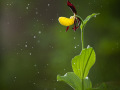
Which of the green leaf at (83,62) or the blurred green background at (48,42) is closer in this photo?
the green leaf at (83,62)

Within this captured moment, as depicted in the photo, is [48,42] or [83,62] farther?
[48,42]

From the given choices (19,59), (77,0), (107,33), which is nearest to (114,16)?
(107,33)

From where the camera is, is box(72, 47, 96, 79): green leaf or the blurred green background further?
the blurred green background
